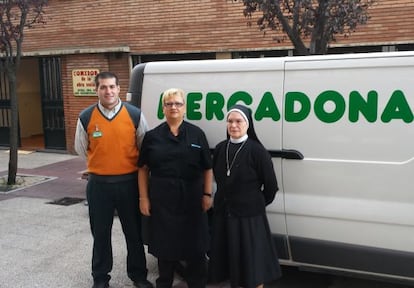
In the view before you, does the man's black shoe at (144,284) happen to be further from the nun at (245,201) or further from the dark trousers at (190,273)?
the nun at (245,201)

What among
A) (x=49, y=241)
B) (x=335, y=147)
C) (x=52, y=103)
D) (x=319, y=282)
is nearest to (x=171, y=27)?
(x=52, y=103)

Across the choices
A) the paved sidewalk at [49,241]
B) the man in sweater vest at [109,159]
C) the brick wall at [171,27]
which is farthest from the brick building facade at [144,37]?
the man in sweater vest at [109,159]

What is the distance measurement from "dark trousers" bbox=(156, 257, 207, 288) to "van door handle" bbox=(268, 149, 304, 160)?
103 cm

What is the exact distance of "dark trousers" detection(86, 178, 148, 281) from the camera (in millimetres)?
4094

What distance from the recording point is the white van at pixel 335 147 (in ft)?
11.0

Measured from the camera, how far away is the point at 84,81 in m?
11.5

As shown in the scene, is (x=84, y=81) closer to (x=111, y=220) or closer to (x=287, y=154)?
(x=111, y=220)

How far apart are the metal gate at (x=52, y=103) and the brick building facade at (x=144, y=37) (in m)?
0.03

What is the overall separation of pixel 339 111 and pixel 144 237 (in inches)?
81.3

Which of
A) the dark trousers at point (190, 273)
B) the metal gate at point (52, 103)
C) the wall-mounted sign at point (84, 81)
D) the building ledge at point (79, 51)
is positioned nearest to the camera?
the dark trousers at point (190, 273)

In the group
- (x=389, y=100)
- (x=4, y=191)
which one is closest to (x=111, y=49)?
(x=4, y=191)

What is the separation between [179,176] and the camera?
3750mm

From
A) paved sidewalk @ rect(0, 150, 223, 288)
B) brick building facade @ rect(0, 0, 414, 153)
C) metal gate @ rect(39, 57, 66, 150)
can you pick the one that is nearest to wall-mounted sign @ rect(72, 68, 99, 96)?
brick building facade @ rect(0, 0, 414, 153)

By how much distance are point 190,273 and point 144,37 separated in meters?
7.63
